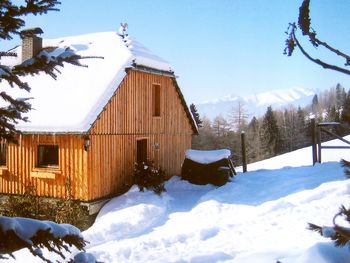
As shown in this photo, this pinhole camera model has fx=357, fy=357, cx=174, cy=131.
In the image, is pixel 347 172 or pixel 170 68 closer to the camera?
pixel 347 172

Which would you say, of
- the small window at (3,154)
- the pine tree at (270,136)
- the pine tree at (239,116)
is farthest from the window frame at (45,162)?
the pine tree at (239,116)

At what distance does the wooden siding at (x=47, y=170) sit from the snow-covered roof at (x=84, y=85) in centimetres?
57

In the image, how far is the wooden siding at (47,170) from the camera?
12562 millimetres

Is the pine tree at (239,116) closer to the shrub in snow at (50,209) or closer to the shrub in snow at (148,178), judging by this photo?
the shrub in snow at (148,178)

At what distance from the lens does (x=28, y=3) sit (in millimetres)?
2867

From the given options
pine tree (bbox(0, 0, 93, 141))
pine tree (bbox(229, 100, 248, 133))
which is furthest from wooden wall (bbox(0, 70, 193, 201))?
pine tree (bbox(229, 100, 248, 133))

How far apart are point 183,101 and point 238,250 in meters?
11.4

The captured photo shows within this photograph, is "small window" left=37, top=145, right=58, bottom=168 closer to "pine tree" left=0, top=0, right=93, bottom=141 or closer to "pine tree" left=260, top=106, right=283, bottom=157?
"pine tree" left=0, top=0, right=93, bottom=141

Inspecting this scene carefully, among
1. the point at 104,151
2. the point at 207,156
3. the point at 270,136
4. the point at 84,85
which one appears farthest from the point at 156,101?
the point at 270,136

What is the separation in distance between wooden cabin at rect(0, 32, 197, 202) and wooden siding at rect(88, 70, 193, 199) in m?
0.04

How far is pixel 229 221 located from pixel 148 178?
4.56 meters

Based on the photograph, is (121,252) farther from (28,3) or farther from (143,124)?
(143,124)

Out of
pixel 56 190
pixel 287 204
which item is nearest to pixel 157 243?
pixel 287 204

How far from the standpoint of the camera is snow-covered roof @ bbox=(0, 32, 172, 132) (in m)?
12.8
